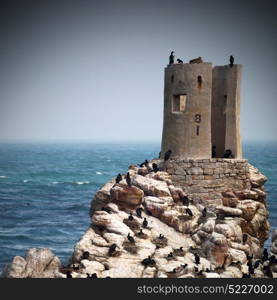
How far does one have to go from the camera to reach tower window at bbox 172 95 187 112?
63750 millimetres

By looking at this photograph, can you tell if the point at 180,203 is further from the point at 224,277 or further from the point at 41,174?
the point at 41,174

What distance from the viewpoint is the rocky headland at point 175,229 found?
173 ft

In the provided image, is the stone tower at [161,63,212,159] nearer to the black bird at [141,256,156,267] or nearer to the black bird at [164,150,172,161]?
the black bird at [164,150,172,161]

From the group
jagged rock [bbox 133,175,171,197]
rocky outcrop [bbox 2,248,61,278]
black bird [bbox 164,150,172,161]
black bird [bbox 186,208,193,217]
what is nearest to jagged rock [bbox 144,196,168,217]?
jagged rock [bbox 133,175,171,197]

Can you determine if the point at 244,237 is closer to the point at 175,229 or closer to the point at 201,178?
the point at 175,229

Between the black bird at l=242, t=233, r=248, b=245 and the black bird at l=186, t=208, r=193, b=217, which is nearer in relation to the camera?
the black bird at l=242, t=233, r=248, b=245

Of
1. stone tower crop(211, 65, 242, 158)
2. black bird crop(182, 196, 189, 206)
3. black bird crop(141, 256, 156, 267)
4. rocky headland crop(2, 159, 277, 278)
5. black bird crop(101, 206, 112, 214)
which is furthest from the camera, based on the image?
stone tower crop(211, 65, 242, 158)

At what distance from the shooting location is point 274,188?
438ft

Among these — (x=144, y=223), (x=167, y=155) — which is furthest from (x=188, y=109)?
(x=144, y=223)

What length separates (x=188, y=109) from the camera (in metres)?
63.0

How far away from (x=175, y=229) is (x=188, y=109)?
10.3 meters

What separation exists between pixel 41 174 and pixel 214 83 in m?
119

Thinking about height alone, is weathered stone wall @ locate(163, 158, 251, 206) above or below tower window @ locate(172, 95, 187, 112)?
below

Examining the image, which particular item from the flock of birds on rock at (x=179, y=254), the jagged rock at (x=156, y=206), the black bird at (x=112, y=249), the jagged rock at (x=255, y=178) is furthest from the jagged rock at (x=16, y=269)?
the jagged rock at (x=255, y=178)
